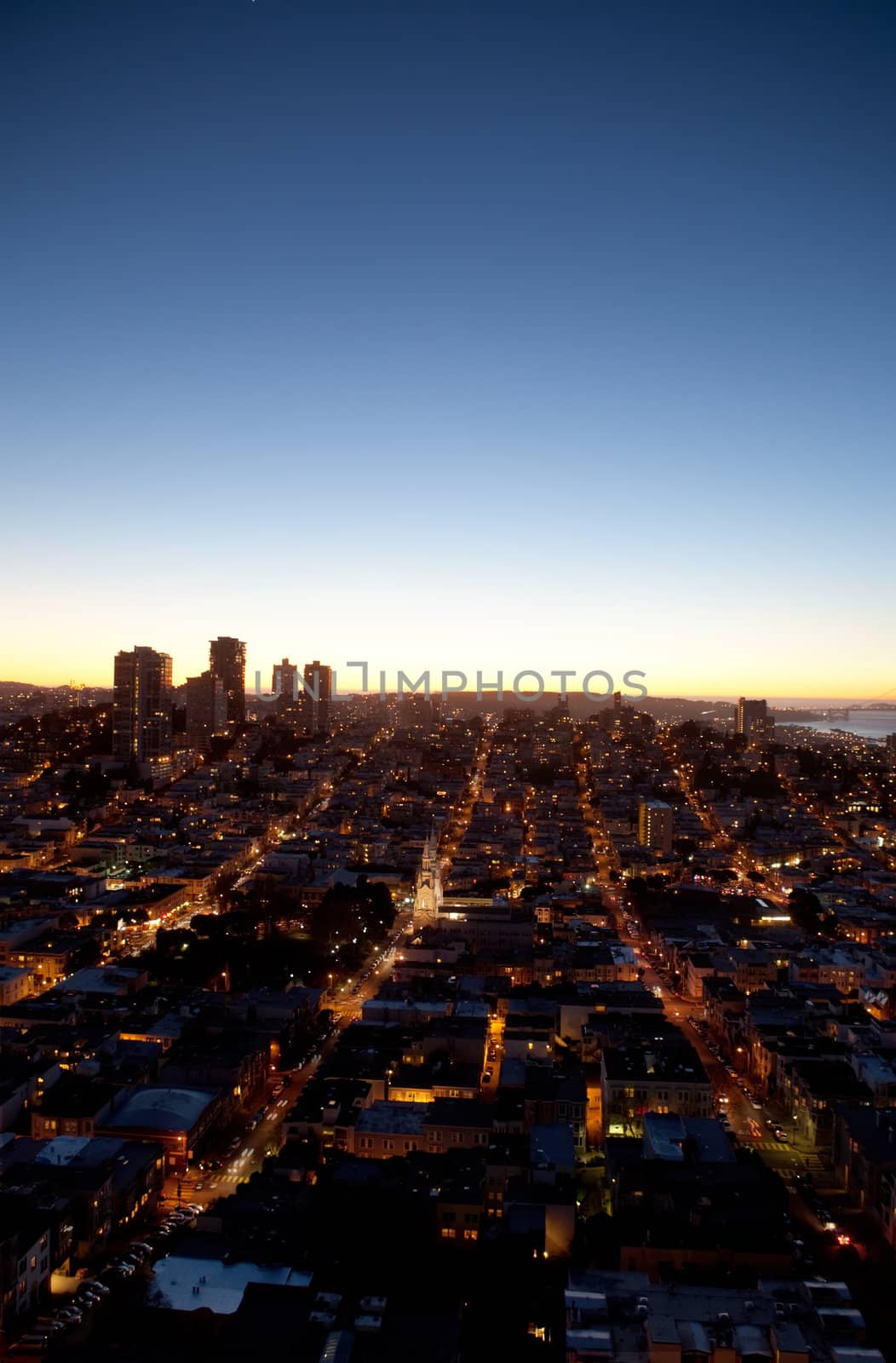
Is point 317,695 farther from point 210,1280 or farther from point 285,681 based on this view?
point 210,1280

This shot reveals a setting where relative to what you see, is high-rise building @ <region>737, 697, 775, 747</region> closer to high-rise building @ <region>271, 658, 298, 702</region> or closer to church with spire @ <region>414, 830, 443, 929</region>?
high-rise building @ <region>271, 658, 298, 702</region>

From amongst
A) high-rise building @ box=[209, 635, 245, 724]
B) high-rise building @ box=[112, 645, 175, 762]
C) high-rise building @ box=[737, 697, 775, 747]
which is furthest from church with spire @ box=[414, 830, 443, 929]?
high-rise building @ box=[737, 697, 775, 747]

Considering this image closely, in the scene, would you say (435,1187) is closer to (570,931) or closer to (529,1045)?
(529,1045)

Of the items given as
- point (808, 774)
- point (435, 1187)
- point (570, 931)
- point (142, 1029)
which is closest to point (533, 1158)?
point (435, 1187)

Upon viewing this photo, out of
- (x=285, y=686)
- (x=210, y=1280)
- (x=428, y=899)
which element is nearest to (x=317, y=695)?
(x=285, y=686)

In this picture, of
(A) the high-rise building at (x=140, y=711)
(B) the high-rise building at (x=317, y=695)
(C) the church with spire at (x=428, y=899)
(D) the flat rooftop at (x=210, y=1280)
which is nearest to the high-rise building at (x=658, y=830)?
(C) the church with spire at (x=428, y=899)
